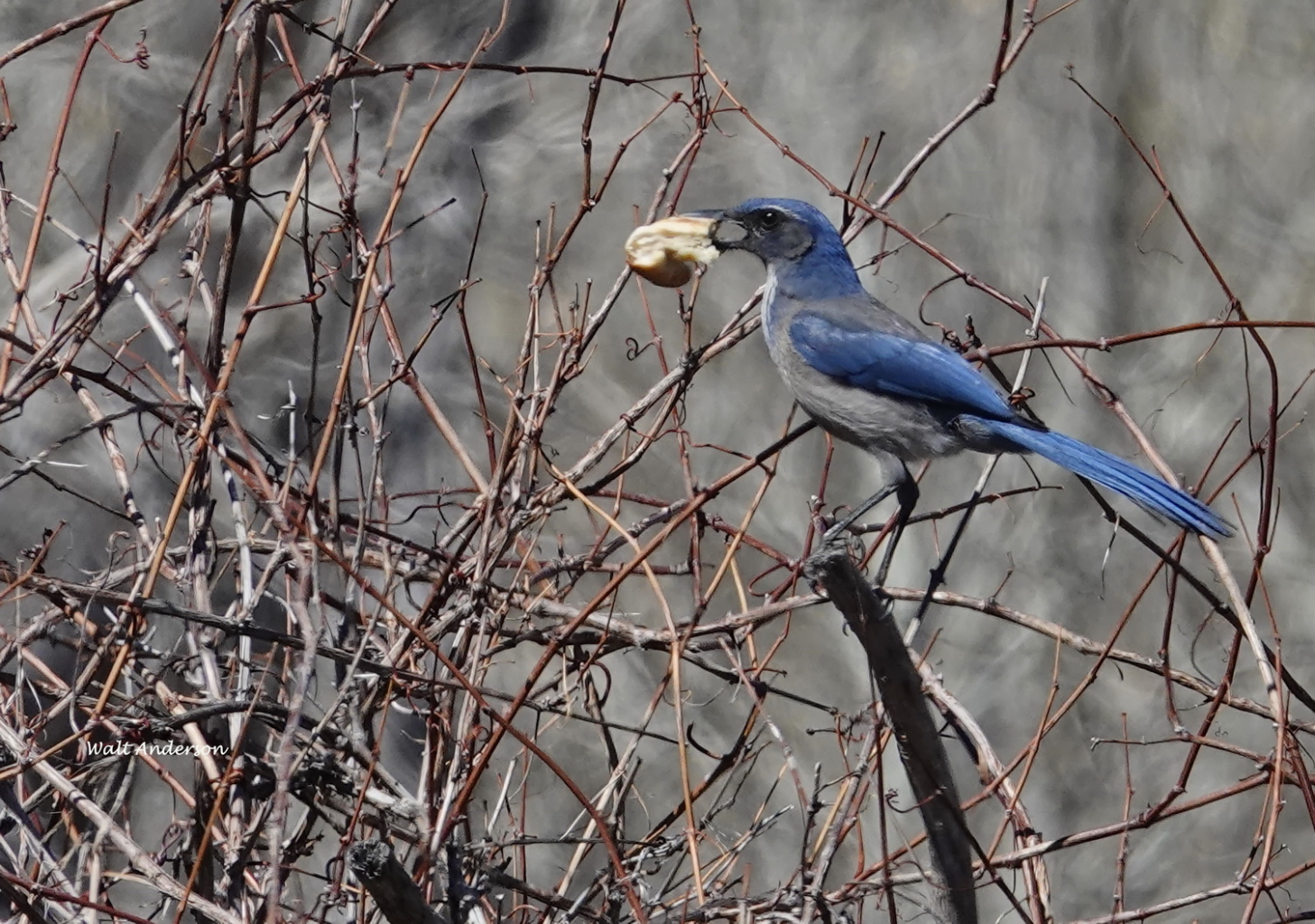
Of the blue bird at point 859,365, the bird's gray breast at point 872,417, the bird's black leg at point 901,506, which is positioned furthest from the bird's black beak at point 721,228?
the bird's black leg at point 901,506

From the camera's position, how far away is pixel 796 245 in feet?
12.3

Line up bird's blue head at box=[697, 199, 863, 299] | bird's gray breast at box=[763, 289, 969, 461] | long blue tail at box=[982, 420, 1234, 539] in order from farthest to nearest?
1. bird's blue head at box=[697, 199, 863, 299]
2. bird's gray breast at box=[763, 289, 969, 461]
3. long blue tail at box=[982, 420, 1234, 539]

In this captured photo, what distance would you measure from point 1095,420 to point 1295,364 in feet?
2.82

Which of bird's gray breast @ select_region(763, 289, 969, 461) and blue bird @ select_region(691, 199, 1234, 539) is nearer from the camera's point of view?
blue bird @ select_region(691, 199, 1234, 539)

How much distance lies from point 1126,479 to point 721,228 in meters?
1.43

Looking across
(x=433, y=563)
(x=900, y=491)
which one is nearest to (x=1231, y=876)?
(x=900, y=491)

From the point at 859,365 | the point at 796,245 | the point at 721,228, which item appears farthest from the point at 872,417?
the point at 721,228

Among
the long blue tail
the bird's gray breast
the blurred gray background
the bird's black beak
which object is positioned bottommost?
the long blue tail

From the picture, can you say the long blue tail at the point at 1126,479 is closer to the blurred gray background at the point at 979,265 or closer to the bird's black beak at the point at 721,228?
the bird's black beak at the point at 721,228

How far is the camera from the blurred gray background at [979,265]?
17.7ft

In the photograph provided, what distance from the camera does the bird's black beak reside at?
3289mm

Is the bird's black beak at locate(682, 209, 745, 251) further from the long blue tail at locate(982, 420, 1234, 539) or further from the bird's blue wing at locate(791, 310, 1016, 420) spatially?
the long blue tail at locate(982, 420, 1234, 539)

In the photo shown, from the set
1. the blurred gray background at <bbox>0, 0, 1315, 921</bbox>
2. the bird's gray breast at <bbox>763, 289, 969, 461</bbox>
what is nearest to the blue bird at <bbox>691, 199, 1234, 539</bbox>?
the bird's gray breast at <bbox>763, 289, 969, 461</bbox>

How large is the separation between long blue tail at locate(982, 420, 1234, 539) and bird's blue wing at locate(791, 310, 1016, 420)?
0.60 feet
